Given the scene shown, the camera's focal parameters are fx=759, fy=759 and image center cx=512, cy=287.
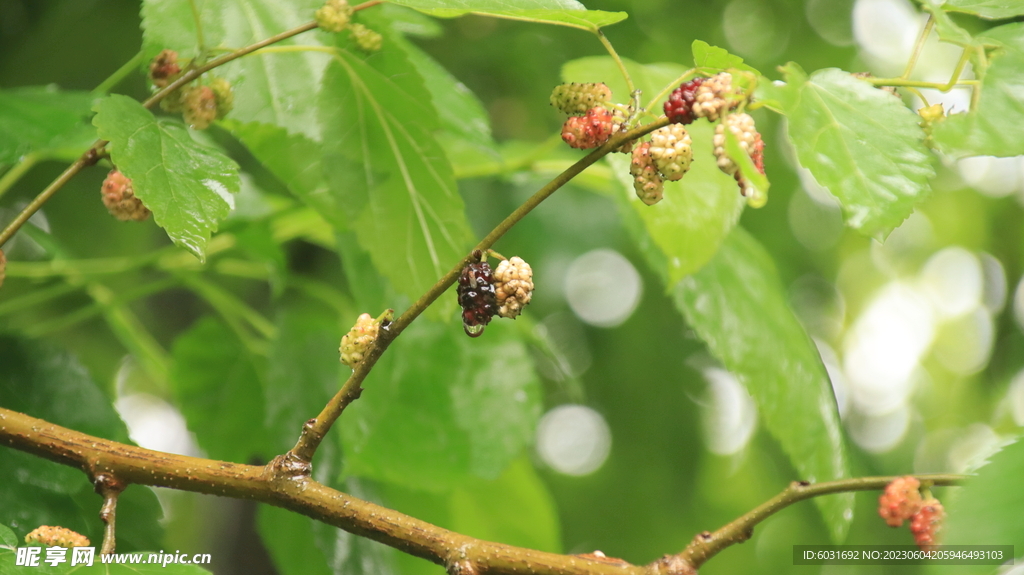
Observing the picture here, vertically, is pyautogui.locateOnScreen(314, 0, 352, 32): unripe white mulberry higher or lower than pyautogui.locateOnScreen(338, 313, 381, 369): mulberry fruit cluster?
higher

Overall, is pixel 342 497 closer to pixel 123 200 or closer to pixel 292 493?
pixel 292 493

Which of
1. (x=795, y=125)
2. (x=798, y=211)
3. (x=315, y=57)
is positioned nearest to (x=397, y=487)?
(x=315, y=57)

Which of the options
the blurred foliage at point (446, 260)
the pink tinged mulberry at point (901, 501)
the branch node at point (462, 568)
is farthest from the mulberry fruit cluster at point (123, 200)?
the pink tinged mulberry at point (901, 501)

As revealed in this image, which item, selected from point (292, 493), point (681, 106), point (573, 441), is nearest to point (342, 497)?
point (292, 493)

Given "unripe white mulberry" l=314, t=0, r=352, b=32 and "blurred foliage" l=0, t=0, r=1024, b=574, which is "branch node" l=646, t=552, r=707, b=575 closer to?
"blurred foliage" l=0, t=0, r=1024, b=574

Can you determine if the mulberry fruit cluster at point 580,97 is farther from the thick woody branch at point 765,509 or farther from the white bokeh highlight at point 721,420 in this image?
the white bokeh highlight at point 721,420

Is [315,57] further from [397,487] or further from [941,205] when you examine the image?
[941,205]

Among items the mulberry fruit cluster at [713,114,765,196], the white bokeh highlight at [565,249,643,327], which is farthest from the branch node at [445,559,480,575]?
the white bokeh highlight at [565,249,643,327]
